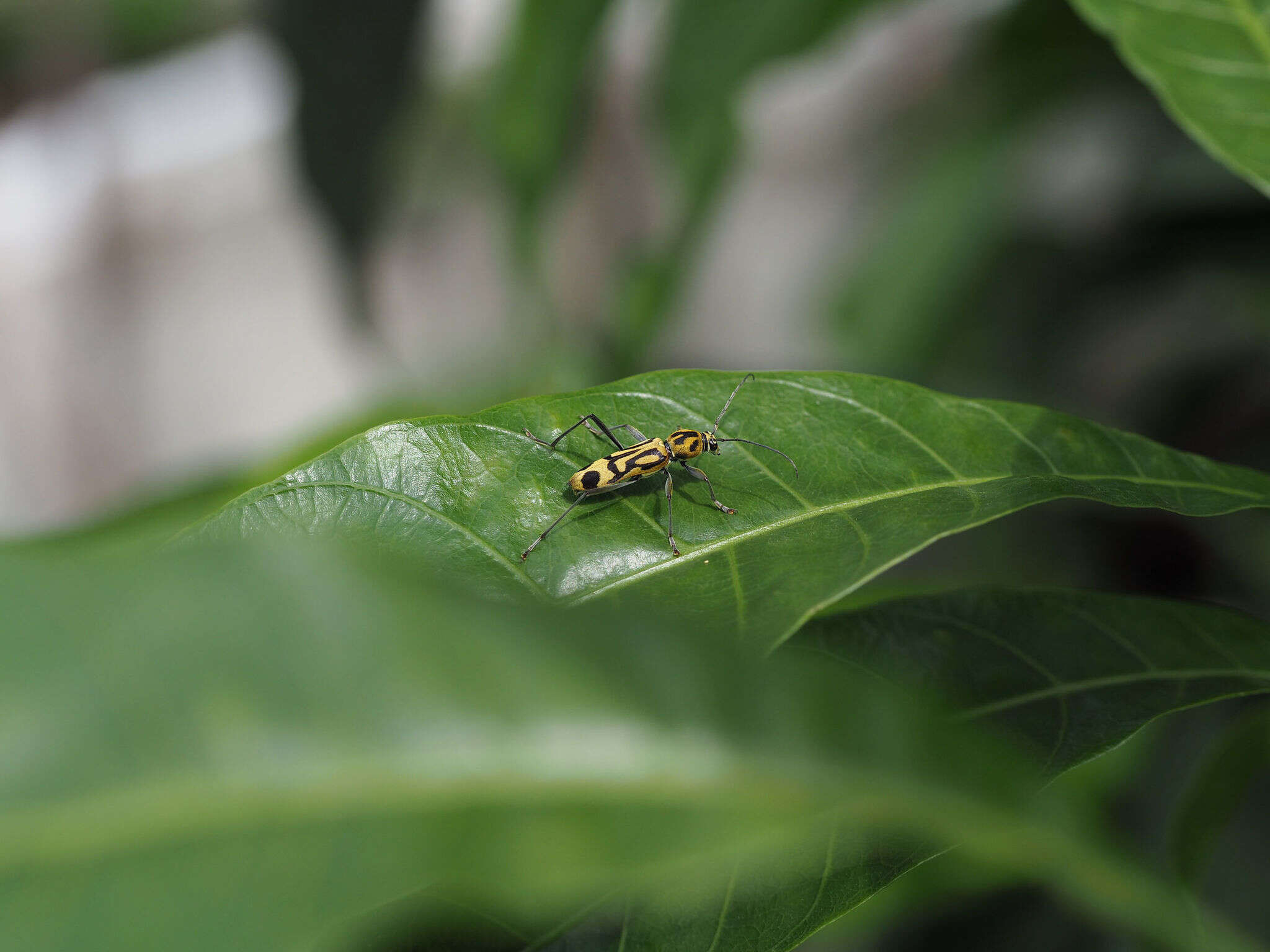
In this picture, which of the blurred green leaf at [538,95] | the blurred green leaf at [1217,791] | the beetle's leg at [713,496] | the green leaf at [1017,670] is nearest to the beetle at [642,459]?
the beetle's leg at [713,496]

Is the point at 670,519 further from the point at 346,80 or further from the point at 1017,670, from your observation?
the point at 346,80

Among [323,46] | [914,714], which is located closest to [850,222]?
[323,46]

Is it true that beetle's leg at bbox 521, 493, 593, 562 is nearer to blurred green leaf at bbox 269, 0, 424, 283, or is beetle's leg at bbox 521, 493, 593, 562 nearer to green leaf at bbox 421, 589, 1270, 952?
green leaf at bbox 421, 589, 1270, 952

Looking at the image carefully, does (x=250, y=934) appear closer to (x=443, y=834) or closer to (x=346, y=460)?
(x=443, y=834)

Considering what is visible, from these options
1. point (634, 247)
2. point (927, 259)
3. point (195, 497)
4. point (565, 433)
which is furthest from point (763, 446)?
point (634, 247)

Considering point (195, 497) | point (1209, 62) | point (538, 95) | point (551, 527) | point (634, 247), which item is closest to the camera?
point (551, 527)

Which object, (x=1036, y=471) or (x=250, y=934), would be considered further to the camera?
(x=1036, y=471)

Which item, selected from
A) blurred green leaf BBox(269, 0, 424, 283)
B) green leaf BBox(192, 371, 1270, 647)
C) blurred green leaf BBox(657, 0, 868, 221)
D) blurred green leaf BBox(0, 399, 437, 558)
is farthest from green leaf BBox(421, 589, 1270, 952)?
blurred green leaf BBox(269, 0, 424, 283)

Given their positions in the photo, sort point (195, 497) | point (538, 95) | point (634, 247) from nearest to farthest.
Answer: point (195, 497) < point (538, 95) < point (634, 247)
